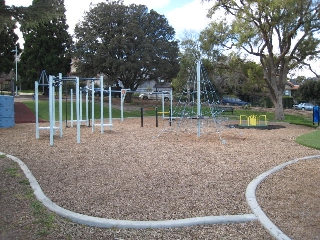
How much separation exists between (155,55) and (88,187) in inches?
1162

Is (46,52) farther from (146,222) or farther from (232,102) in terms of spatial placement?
(146,222)

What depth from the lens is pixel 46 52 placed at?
119 feet

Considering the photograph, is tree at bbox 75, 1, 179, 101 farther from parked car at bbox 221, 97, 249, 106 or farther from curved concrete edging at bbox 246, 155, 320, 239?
curved concrete edging at bbox 246, 155, 320, 239

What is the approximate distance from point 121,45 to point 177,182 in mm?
27734

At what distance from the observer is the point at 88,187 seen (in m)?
5.90

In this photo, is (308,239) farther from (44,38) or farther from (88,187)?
(44,38)

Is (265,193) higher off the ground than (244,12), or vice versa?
(244,12)

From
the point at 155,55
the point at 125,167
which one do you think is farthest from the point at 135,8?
the point at 125,167

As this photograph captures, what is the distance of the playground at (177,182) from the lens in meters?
4.34

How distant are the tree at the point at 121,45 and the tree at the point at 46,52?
10.2ft

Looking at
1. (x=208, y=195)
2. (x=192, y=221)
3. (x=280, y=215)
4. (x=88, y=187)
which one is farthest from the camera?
(x=88, y=187)

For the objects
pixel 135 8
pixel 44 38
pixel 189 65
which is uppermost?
A: pixel 135 8

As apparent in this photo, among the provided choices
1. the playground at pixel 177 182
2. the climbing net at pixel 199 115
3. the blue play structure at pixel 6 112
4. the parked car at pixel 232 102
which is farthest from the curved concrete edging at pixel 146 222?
the parked car at pixel 232 102

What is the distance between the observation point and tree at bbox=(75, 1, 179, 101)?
3297 centimetres
